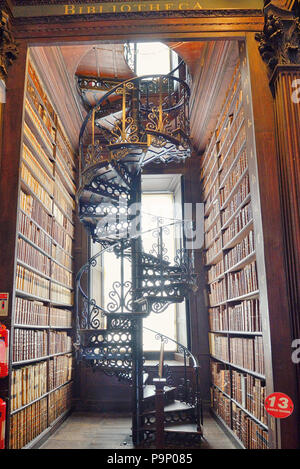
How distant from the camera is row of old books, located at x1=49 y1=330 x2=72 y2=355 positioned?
4.70 meters

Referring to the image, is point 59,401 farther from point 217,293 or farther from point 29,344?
point 217,293

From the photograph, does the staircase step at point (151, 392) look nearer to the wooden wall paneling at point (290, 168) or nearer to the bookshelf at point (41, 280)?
the bookshelf at point (41, 280)

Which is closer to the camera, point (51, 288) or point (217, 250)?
point (51, 288)

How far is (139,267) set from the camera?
4.84 m

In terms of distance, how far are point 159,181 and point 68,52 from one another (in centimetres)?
293

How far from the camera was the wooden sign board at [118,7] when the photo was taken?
3059 mm

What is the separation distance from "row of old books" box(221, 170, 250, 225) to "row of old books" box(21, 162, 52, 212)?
2.01m

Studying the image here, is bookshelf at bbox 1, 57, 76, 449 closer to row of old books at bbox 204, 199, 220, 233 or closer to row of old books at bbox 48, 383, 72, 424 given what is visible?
row of old books at bbox 48, 383, 72, 424

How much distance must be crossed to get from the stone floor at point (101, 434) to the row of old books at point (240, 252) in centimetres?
182

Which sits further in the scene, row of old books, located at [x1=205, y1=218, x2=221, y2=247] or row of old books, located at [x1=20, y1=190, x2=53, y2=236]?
row of old books, located at [x1=205, y1=218, x2=221, y2=247]

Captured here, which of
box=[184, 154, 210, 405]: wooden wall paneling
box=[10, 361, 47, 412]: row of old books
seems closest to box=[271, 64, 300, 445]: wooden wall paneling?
box=[10, 361, 47, 412]: row of old books

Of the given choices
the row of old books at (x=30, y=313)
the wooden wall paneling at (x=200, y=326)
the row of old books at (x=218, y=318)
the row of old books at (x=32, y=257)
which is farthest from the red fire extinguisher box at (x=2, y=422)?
the wooden wall paneling at (x=200, y=326)
